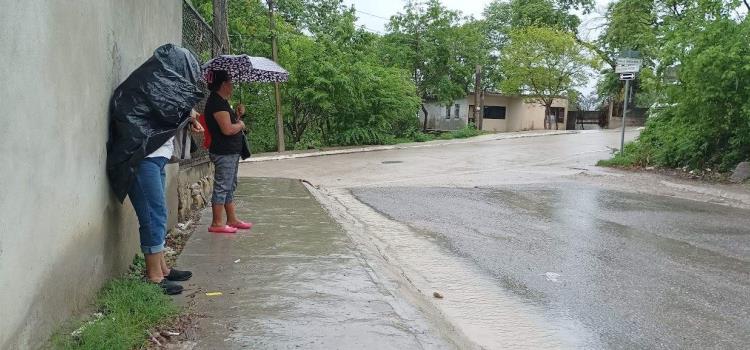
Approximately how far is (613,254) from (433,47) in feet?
92.3

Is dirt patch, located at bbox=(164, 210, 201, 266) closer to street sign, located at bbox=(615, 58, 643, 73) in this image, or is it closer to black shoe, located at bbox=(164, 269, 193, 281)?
black shoe, located at bbox=(164, 269, 193, 281)

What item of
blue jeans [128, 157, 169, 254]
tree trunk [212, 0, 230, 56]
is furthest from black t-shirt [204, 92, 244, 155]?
tree trunk [212, 0, 230, 56]

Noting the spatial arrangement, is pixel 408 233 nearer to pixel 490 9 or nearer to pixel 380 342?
pixel 380 342

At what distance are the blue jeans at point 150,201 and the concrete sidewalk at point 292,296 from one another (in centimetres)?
46

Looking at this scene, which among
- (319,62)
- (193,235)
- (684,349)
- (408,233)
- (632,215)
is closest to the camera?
(684,349)

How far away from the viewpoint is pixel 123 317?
3.29m

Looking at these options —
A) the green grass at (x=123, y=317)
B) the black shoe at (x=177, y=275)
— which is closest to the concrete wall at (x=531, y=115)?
the black shoe at (x=177, y=275)

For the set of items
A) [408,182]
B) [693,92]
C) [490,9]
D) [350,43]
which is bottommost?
[408,182]

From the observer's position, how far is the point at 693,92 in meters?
12.8

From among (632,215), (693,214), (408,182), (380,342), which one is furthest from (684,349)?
(408,182)

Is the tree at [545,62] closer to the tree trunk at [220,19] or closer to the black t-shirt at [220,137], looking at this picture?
the tree trunk at [220,19]

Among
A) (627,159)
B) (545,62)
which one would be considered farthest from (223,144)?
(545,62)

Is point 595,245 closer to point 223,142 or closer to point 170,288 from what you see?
point 223,142

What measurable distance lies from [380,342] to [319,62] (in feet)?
66.9
